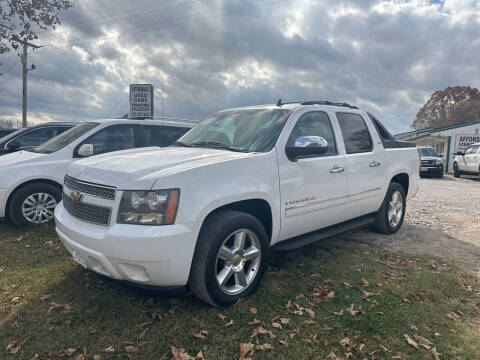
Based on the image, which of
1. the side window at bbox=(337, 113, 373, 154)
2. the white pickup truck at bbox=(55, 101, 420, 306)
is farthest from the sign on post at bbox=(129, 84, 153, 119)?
the side window at bbox=(337, 113, 373, 154)

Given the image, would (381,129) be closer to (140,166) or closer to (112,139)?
(140,166)

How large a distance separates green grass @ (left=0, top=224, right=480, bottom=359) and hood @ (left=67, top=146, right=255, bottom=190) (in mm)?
982

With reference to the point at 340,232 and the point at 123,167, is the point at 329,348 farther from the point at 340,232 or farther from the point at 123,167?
the point at 123,167

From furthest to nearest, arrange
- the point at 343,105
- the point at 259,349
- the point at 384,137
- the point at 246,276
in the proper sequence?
the point at 384,137, the point at 343,105, the point at 246,276, the point at 259,349

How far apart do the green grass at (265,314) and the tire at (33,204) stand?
1.11 metres

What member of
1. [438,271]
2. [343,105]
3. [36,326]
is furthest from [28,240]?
[438,271]

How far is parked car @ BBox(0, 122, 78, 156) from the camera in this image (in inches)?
282

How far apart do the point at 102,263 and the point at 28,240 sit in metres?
2.85

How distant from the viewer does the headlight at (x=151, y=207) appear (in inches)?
102

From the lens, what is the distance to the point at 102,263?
8.93 ft

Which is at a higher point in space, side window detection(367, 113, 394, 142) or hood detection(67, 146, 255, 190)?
side window detection(367, 113, 394, 142)

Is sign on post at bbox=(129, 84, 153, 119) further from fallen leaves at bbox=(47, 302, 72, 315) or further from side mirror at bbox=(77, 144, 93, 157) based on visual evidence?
fallen leaves at bbox=(47, 302, 72, 315)

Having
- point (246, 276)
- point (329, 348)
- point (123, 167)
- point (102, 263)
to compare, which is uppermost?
point (123, 167)

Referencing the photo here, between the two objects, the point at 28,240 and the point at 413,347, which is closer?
the point at 413,347
